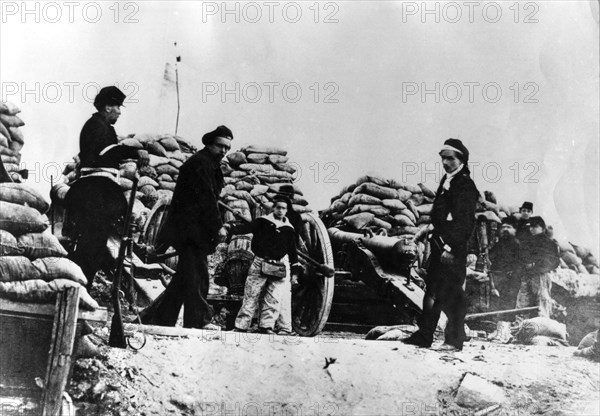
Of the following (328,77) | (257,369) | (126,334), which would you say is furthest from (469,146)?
(126,334)

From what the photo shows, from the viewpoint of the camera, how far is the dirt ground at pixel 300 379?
4723mm

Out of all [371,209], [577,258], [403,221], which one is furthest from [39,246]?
[577,258]

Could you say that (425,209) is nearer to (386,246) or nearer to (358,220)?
(386,246)

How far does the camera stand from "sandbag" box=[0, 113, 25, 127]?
5356 mm

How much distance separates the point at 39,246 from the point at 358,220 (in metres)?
2.50

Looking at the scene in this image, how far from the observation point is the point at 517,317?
5.68 meters

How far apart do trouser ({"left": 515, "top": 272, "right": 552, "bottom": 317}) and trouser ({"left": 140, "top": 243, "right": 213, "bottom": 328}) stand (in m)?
2.60

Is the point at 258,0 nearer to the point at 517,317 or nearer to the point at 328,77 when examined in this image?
the point at 328,77

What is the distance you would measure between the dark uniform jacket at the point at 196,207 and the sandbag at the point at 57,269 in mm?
698

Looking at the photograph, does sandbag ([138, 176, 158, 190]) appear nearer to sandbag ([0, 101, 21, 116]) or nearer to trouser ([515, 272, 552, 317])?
sandbag ([0, 101, 21, 116])

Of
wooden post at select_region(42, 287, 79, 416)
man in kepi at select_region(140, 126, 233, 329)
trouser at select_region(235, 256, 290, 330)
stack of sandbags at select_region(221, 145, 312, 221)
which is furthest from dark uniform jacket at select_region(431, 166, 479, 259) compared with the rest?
wooden post at select_region(42, 287, 79, 416)

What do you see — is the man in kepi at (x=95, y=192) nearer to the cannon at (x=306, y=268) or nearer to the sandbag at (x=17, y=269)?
the cannon at (x=306, y=268)

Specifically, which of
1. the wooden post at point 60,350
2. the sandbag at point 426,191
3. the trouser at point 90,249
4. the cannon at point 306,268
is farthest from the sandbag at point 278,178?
the wooden post at point 60,350

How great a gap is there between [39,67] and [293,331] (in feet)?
9.70
